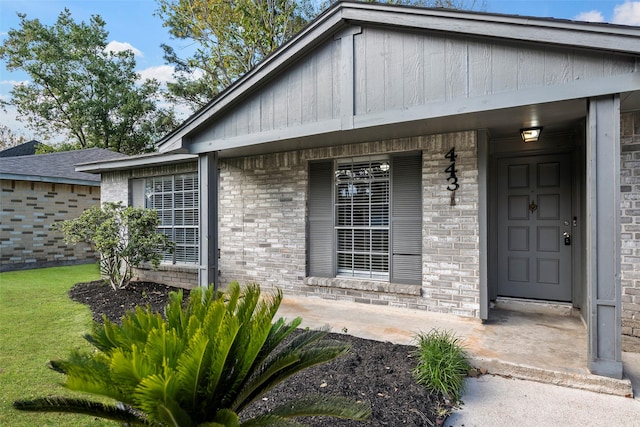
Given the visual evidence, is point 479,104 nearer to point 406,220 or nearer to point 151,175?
point 406,220

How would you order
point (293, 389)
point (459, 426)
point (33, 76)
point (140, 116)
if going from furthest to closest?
1. point (140, 116)
2. point (33, 76)
3. point (293, 389)
4. point (459, 426)

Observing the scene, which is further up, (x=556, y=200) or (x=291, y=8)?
(x=291, y=8)

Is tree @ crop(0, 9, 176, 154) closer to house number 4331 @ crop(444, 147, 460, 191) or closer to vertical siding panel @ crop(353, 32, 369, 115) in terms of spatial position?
vertical siding panel @ crop(353, 32, 369, 115)

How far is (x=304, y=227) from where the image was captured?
6047 millimetres

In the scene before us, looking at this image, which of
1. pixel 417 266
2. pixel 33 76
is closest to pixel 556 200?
pixel 417 266

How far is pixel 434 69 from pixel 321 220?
3025 millimetres

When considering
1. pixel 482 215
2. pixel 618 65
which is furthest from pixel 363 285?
pixel 618 65

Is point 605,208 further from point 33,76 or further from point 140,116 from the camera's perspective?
point 33,76

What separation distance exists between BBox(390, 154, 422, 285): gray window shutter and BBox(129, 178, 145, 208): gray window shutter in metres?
5.87

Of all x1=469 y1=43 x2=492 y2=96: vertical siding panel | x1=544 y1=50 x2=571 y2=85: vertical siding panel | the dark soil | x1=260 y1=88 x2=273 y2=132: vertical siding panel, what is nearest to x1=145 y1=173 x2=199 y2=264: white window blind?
x1=260 y1=88 x2=273 y2=132: vertical siding panel

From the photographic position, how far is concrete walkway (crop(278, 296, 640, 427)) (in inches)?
108

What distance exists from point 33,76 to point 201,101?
994 cm

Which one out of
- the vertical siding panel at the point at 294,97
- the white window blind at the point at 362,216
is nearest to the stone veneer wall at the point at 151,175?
the white window blind at the point at 362,216

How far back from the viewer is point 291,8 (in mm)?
13578
